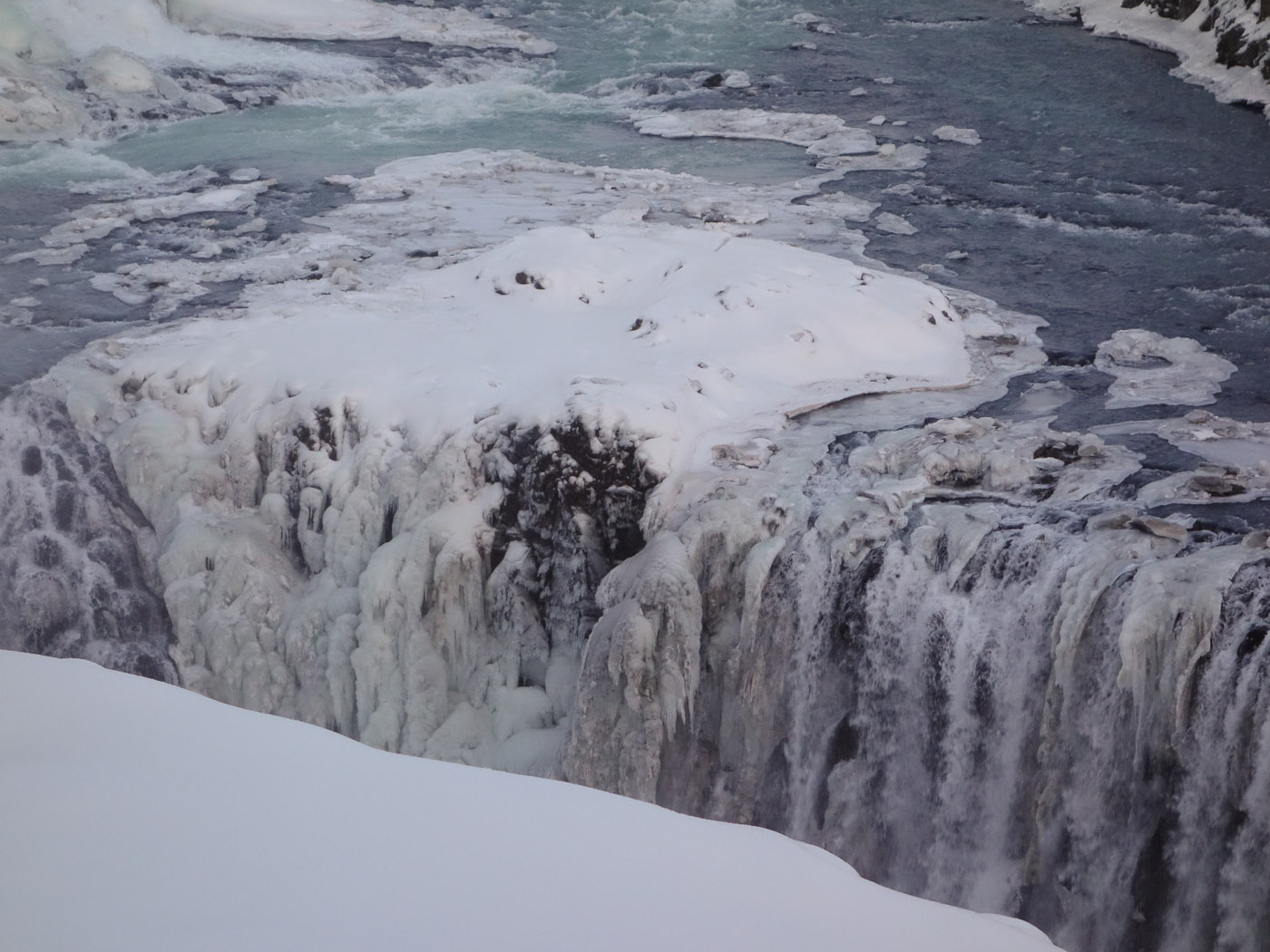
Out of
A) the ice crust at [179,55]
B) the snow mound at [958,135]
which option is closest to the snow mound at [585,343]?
the snow mound at [958,135]

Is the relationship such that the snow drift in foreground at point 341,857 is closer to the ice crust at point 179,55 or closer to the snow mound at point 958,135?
Answer: the snow mound at point 958,135

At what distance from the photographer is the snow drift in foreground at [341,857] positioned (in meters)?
2.34

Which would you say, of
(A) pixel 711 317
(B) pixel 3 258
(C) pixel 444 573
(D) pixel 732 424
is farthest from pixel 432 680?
(B) pixel 3 258

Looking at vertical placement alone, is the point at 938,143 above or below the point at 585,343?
above

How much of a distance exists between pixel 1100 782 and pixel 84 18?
49.6 ft

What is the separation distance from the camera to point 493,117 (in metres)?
14.6

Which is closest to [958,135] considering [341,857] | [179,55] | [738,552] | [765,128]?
[765,128]

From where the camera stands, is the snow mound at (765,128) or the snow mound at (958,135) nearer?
the snow mound at (958,135)

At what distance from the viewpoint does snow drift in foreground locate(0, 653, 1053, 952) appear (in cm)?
234

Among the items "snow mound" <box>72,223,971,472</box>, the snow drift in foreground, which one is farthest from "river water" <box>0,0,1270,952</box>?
the snow drift in foreground

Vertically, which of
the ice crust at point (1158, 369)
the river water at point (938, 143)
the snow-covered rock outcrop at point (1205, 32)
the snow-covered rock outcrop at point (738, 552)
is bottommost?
the snow-covered rock outcrop at point (738, 552)

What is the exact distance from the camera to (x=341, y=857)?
2578mm

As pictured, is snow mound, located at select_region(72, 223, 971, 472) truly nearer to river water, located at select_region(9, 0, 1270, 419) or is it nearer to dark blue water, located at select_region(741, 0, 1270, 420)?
river water, located at select_region(9, 0, 1270, 419)

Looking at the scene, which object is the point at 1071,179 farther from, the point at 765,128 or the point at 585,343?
the point at 585,343
